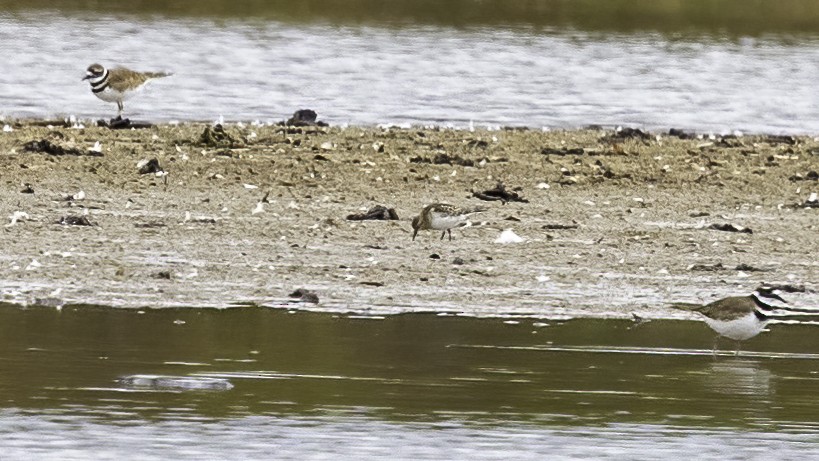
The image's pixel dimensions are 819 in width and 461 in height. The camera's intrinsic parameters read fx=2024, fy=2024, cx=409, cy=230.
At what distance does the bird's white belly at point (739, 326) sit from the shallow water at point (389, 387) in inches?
5.2

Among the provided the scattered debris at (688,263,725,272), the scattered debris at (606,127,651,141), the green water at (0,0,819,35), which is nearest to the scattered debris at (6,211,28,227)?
the scattered debris at (688,263,725,272)

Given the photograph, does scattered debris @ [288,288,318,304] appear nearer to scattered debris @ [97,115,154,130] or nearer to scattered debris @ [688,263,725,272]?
scattered debris @ [688,263,725,272]

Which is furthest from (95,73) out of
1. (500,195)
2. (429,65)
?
(429,65)

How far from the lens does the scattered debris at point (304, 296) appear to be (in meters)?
10.9

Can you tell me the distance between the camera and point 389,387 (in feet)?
29.2

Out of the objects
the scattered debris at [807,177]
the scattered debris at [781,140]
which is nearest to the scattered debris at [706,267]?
the scattered debris at [807,177]

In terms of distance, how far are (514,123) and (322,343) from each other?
29.6 ft

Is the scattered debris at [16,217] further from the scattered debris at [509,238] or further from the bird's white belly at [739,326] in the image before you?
the bird's white belly at [739,326]

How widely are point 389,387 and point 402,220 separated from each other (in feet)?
14.6

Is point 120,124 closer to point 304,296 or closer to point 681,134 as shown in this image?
point 681,134

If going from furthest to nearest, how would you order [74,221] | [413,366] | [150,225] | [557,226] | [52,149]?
1. [52,149]
2. [557,226]
3. [150,225]
4. [74,221]
5. [413,366]

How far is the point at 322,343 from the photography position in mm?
9891

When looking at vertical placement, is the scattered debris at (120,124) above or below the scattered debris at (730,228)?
above

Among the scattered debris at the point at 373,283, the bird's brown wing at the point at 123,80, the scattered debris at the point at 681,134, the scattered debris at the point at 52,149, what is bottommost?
the scattered debris at the point at 373,283
